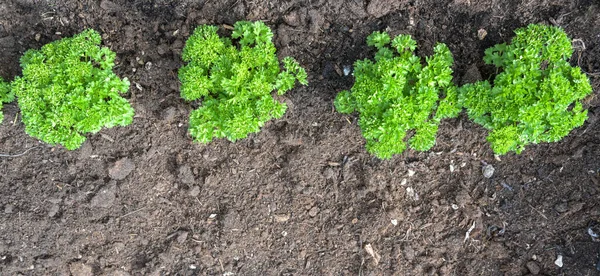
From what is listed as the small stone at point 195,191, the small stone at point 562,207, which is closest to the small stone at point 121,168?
the small stone at point 195,191

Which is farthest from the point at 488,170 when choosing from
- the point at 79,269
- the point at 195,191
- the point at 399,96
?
the point at 79,269

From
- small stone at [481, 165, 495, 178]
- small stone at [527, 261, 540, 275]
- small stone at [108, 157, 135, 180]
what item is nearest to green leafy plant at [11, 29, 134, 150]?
small stone at [108, 157, 135, 180]

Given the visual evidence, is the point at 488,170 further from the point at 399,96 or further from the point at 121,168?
the point at 121,168

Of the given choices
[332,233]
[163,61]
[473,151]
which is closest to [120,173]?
[163,61]

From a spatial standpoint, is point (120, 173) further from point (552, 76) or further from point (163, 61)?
point (552, 76)

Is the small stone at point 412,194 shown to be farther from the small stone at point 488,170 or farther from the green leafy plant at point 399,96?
the green leafy plant at point 399,96

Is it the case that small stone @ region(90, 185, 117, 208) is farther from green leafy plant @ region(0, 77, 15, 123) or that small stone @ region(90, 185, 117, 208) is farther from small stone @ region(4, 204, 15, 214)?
green leafy plant @ region(0, 77, 15, 123)
